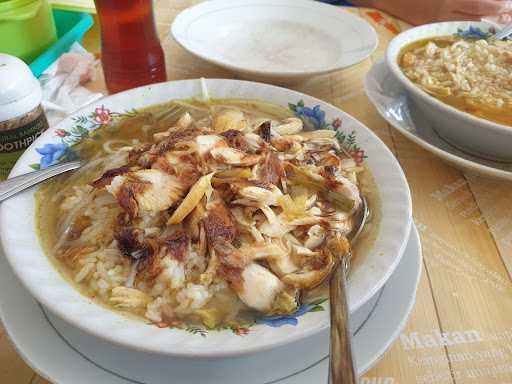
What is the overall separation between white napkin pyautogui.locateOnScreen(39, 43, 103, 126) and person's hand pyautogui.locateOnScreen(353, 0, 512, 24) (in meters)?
1.66

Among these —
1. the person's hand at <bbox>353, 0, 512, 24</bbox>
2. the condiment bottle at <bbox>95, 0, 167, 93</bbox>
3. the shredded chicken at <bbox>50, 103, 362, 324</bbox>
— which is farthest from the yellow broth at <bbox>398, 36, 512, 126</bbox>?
the person's hand at <bbox>353, 0, 512, 24</bbox>

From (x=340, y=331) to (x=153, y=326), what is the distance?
298 mm

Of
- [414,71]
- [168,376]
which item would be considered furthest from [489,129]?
[168,376]

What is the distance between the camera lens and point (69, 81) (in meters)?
1.60

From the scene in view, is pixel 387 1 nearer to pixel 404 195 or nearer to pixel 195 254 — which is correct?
pixel 404 195

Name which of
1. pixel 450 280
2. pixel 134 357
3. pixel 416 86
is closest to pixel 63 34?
pixel 416 86

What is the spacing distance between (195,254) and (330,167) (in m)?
0.36

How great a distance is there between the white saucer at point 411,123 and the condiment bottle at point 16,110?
3.29ft

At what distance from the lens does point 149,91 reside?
1.30m

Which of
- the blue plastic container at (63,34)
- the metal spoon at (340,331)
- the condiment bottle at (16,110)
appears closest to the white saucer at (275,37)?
the blue plastic container at (63,34)

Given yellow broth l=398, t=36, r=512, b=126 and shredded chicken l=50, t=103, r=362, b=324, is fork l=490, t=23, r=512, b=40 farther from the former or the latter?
shredded chicken l=50, t=103, r=362, b=324

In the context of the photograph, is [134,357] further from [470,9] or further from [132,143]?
[470,9]

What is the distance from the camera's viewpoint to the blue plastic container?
1.64m

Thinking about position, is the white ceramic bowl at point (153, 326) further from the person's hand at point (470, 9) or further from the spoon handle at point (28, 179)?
the person's hand at point (470, 9)
